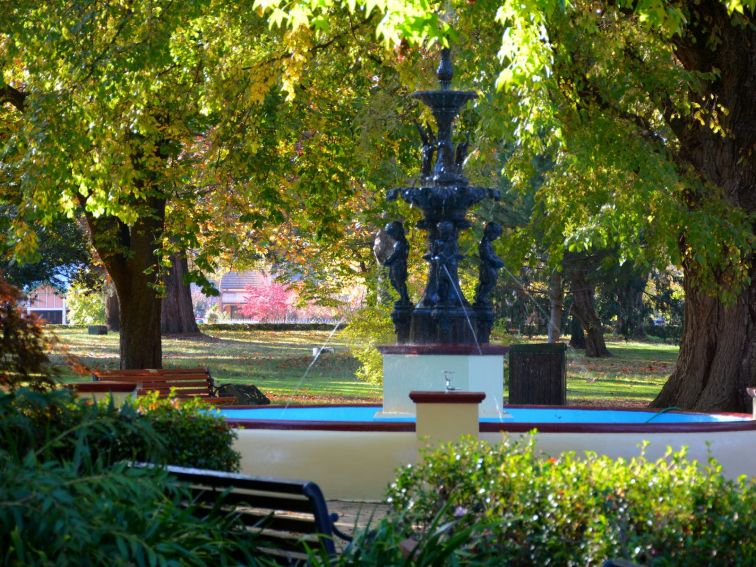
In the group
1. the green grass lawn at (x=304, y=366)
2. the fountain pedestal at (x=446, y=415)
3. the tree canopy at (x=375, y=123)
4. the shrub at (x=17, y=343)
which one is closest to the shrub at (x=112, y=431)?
the shrub at (x=17, y=343)

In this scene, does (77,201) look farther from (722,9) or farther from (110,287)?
(110,287)

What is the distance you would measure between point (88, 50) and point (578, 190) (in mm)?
7116

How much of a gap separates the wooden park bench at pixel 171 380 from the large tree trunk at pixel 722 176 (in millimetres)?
6757

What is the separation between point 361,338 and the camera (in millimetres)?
22297

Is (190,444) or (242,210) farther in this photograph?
(242,210)

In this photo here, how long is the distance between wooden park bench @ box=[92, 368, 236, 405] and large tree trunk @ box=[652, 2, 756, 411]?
6757 millimetres

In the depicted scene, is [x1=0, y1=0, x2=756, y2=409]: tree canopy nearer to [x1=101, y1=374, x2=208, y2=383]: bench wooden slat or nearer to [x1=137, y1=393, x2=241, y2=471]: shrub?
[x1=101, y1=374, x2=208, y2=383]: bench wooden slat

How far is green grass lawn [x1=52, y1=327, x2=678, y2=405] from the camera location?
27.5m

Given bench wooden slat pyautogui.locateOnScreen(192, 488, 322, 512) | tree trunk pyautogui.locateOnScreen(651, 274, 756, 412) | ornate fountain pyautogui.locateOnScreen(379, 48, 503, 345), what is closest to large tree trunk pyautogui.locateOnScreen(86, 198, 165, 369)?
ornate fountain pyautogui.locateOnScreen(379, 48, 503, 345)

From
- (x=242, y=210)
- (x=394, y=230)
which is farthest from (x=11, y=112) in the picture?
(x=394, y=230)

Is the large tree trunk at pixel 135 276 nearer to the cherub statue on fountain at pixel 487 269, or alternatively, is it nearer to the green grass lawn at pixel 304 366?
the green grass lawn at pixel 304 366

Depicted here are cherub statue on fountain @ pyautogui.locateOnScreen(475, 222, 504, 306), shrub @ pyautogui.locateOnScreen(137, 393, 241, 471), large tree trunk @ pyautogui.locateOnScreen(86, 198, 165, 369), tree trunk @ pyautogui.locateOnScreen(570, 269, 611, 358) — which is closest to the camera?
shrub @ pyautogui.locateOnScreen(137, 393, 241, 471)

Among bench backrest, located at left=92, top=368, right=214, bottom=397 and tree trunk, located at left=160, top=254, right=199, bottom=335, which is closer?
bench backrest, located at left=92, top=368, right=214, bottom=397

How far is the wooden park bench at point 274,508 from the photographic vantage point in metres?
5.71
